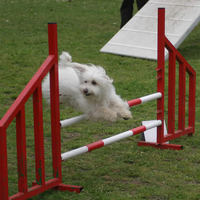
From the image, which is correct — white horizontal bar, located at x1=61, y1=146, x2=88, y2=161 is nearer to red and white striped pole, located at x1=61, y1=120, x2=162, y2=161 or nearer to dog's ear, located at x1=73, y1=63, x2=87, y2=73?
red and white striped pole, located at x1=61, y1=120, x2=162, y2=161

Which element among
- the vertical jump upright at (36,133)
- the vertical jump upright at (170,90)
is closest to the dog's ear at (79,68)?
the vertical jump upright at (36,133)

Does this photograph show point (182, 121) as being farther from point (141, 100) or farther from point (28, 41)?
point (28, 41)

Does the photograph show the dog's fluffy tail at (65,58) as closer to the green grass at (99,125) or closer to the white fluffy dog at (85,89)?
the white fluffy dog at (85,89)

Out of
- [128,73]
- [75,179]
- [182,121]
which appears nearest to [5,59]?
[128,73]

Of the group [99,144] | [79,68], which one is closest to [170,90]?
[99,144]

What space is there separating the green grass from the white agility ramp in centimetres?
26

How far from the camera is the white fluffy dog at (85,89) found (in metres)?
4.30

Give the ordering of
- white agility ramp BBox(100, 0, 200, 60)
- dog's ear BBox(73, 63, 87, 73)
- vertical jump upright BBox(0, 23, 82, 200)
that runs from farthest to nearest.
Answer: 1. white agility ramp BBox(100, 0, 200, 60)
2. dog's ear BBox(73, 63, 87, 73)
3. vertical jump upright BBox(0, 23, 82, 200)

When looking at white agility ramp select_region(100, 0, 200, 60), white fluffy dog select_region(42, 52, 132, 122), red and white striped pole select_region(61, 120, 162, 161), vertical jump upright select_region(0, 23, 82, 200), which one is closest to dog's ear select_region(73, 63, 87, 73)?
white fluffy dog select_region(42, 52, 132, 122)

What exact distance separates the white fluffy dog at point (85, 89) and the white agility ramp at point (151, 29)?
5126 millimetres

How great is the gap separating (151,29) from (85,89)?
6.17m

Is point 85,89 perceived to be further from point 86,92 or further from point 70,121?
point 70,121

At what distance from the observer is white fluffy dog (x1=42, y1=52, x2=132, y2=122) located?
4301 millimetres

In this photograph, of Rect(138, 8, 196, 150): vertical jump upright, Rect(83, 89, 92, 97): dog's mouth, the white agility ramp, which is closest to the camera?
Rect(83, 89, 92, 97): dog's mouth
